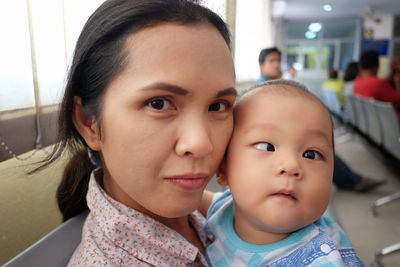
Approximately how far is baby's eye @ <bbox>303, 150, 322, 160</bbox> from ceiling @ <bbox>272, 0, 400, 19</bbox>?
28.4 feet

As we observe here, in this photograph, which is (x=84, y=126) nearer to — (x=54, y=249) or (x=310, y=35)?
(x=54, y=249)

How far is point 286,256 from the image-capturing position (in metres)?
0.72

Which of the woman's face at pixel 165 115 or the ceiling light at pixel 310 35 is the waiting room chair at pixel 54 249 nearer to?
the woman's face at pixel 165 115

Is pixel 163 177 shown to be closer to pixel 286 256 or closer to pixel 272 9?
pixel 286 256

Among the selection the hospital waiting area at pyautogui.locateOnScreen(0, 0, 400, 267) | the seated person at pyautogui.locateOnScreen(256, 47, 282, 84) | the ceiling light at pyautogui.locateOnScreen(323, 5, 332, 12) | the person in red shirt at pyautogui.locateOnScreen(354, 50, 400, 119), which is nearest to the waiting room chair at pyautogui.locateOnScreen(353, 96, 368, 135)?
the hospital waiting area at pyautogui.locateOnScreen(0, 0, 400, 267)

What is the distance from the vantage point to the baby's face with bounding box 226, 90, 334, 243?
2.35 ft

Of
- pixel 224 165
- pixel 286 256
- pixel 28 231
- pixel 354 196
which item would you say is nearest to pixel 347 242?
pixel 286 256

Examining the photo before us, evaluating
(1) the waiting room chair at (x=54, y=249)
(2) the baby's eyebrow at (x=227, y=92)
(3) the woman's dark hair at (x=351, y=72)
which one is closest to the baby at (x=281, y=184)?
(2) the baby's eyebrow at (x=227, y=92)

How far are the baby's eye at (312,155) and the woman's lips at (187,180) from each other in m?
0.26

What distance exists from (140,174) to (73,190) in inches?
13.0

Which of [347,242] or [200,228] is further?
[200,228]

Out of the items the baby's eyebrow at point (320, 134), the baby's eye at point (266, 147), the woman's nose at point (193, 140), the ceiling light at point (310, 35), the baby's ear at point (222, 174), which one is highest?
the ceiling light at point (310, 35)

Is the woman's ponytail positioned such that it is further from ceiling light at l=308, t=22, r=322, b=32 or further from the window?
ceiling light at l=308, t=22, r=322, b=32

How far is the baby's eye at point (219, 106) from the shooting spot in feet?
2.36
